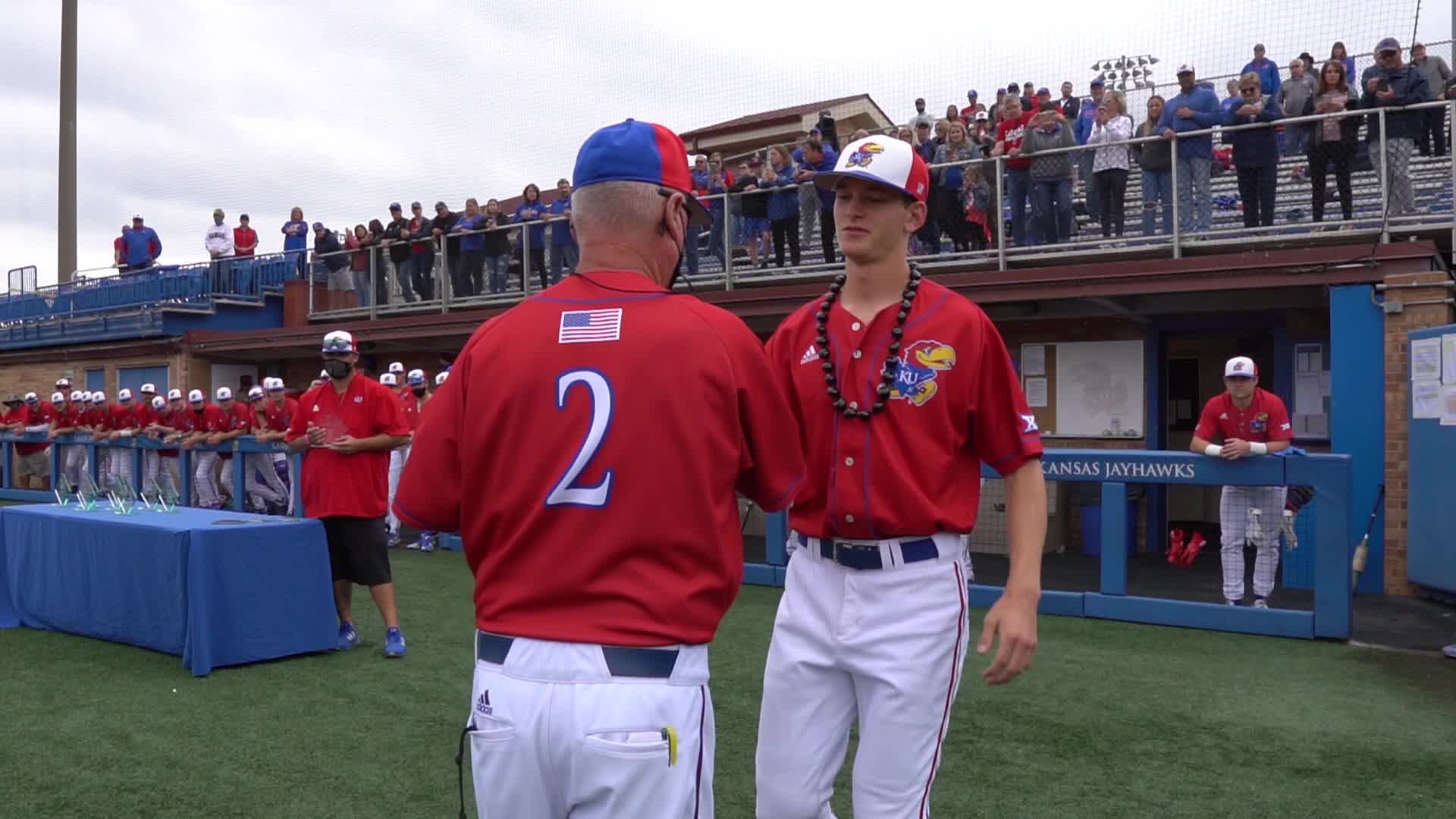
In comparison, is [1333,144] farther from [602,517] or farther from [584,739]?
[584,739]

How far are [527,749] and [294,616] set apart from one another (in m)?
5.96

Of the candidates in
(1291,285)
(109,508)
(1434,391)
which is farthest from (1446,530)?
(109,508)

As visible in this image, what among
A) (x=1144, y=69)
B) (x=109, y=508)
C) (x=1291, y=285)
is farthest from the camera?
(x=1144, y=69)

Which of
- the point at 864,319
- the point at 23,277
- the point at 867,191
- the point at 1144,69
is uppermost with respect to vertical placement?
the point at 1144,69

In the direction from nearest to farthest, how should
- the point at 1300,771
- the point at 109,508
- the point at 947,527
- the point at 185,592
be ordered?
the point at 947,527, the point at 1300,771, the point at 185,592, the point at 109,508

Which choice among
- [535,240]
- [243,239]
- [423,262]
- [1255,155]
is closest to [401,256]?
[423,262]

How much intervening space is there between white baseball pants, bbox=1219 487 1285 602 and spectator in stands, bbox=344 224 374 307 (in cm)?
1427

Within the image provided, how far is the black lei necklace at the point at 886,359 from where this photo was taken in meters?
3.00

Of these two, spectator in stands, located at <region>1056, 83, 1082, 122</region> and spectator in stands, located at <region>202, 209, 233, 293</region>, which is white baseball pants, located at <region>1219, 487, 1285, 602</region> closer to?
spectator in stands, located at <region>1056, 83, 1082, 122</region>

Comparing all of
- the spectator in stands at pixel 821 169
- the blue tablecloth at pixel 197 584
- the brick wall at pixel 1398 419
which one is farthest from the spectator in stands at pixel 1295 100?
the blue tablecloth at pixel 197 584

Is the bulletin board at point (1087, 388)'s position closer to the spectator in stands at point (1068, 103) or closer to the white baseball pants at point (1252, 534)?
the spectator in stands at point (1068, 103)

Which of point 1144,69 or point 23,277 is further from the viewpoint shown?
point 23,277

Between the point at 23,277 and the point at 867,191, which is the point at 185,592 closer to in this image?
→ the point at 867,191

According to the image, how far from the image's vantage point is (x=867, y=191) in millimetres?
3082
